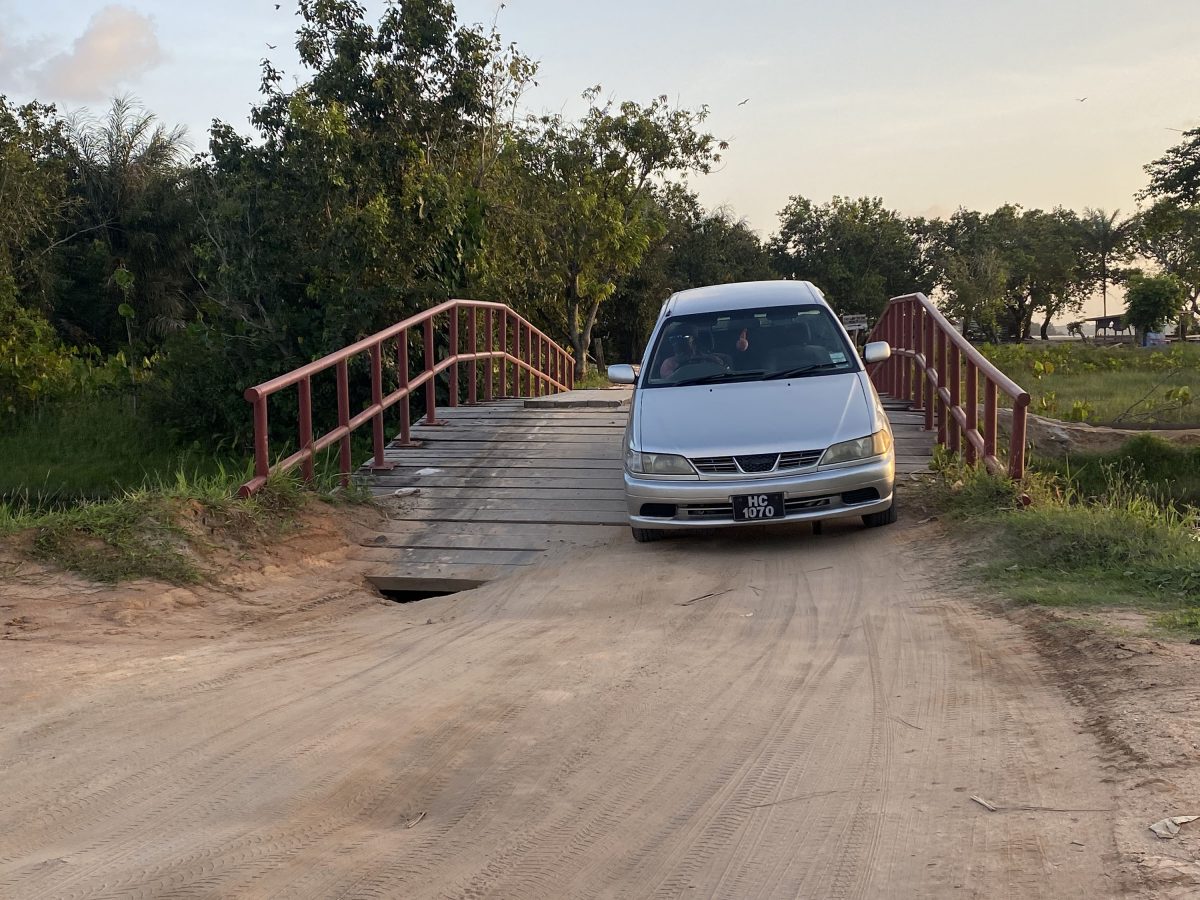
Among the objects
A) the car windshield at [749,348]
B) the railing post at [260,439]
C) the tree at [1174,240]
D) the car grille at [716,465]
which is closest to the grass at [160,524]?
the railing post at [260,439]

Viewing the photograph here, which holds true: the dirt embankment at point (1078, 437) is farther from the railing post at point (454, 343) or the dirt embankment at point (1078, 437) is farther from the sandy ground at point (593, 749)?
the sandy ground at point (593, 749)

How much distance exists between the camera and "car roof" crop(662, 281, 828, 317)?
8.40m

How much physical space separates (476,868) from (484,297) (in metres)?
13.2

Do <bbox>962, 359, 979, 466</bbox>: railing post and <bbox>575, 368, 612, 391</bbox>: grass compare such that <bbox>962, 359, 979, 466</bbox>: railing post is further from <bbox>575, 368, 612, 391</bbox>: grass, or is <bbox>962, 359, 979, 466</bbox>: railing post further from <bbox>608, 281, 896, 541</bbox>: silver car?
<bbox>575, 368, 612, 391</bbox>: grass

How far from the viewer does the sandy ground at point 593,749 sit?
2.77 meters

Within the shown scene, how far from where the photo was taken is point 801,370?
7777 millimetres

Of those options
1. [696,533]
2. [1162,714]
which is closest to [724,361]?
[696,533]

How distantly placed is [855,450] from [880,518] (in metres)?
0.68

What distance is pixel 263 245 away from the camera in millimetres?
14328

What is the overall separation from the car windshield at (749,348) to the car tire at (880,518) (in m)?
1.04

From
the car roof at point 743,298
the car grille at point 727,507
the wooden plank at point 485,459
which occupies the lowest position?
the car grille at point 727,507

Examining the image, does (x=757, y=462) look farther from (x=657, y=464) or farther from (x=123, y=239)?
(x=123, y=239)

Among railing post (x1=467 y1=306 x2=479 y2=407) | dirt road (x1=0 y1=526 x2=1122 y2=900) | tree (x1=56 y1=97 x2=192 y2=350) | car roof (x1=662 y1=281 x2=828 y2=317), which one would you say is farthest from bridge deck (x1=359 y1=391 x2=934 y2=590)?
tree (x1=56 y1=97 x2=192 y2=350)

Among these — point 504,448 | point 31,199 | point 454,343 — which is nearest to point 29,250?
point 31,199
